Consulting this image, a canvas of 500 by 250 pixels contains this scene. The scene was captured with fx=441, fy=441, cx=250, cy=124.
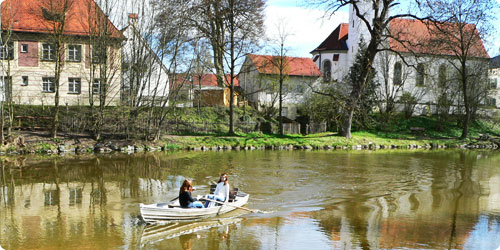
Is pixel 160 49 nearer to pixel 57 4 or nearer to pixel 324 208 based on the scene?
pixel 57 4

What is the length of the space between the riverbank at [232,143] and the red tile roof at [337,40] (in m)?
18.2

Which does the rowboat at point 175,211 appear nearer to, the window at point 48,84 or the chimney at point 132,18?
the chimney at point 132,18

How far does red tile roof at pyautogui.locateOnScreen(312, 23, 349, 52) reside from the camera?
178ft

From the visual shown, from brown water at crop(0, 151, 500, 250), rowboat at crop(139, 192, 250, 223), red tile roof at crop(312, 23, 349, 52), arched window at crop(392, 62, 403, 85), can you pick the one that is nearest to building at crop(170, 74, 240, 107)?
brown water at crop(0, 151, 500, 250)

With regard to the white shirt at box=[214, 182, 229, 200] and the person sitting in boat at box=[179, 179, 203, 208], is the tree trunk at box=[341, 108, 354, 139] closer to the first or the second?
the white shirt at box=[214, 182, 229, 200]

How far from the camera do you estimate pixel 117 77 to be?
31.7 m

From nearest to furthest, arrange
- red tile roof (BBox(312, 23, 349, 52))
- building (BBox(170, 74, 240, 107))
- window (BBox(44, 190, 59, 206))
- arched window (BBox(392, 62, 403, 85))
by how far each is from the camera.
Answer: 1. window (BBox(44, 190, 59, 206))
2. building (BBox(170, 74, 240, 107))
3. arched window (BBox(392, 62, 403, 85))
4. red tile roof (BBox(312, 23, 349, 52))

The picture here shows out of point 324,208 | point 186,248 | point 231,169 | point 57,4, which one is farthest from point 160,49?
point 186,248

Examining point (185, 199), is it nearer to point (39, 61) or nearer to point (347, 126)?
point (347, 126)

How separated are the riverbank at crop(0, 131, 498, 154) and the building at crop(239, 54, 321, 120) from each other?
8.96 m

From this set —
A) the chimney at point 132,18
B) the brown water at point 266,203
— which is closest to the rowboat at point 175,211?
the brown water at point 266,203

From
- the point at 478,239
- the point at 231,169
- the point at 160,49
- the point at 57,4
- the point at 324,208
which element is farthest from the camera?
the point at 160,49

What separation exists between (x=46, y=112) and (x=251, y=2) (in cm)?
1732

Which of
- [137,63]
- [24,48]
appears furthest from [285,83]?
[24,48]
